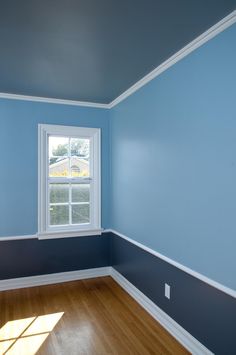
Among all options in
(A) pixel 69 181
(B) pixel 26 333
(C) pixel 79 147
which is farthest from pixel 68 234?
(B) pixel 26 333

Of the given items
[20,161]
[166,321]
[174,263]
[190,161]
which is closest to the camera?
[190,161]

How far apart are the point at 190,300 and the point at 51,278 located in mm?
2073

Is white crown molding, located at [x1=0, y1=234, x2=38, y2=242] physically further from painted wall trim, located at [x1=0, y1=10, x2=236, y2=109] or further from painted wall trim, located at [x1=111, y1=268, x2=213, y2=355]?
painted wall trim, located at [x1=0, y1=10, x2=236, y2=109]

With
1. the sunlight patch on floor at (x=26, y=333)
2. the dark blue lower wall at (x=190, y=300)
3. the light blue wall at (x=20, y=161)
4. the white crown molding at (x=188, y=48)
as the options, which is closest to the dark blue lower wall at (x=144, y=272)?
the dark blue lower wall at (x=190, y=300)

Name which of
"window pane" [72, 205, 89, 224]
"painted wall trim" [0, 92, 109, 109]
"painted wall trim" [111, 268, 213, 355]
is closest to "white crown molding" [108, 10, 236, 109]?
"painted wall trim" [0, 92, 109, 109]

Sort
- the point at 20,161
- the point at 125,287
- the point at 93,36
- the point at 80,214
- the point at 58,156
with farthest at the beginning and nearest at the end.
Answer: the point at 80,214 → the point at 58,156 → the point at 20,161 → the point at 125,287 → the point at 93,36

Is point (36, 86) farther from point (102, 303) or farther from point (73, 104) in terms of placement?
point (102, 303)

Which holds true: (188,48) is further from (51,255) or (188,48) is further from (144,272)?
(51,255)

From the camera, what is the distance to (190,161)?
2102mm

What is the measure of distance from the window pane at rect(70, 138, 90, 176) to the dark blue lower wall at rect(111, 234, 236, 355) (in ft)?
4.18

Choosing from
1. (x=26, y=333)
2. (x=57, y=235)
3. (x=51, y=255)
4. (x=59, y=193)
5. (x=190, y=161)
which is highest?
(x=190, y=161)

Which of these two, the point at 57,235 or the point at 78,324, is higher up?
the point at 57,235

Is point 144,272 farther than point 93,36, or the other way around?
point 144,272

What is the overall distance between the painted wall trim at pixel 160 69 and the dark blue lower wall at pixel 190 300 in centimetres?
184
